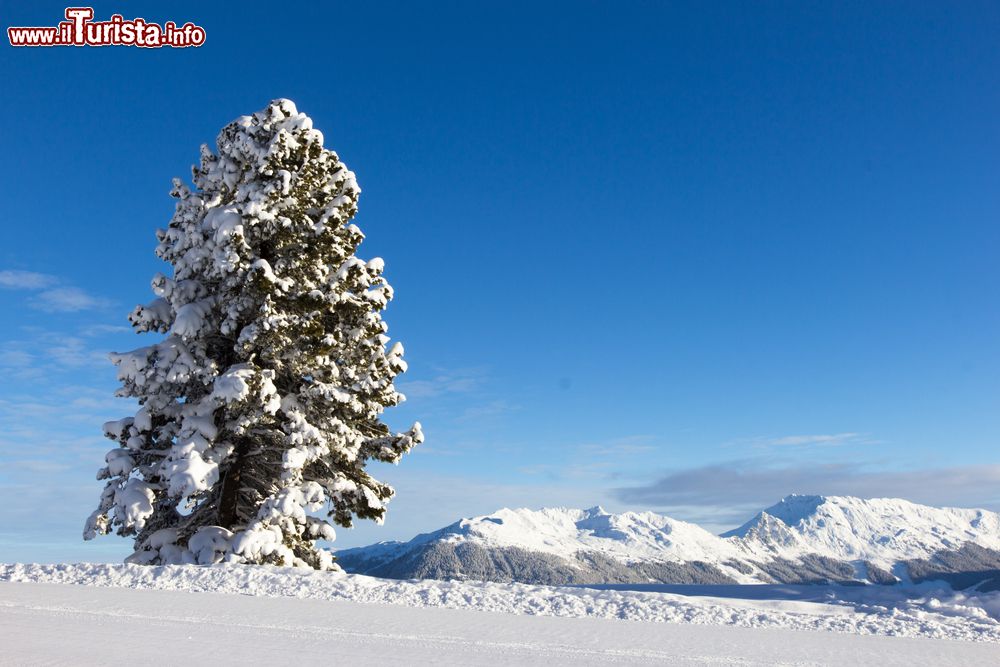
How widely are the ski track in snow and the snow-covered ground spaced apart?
3cm

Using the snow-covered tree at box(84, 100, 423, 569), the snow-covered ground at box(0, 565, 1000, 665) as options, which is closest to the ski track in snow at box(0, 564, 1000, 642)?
the snow-covered ground at box(0, 565, 1000, 665)

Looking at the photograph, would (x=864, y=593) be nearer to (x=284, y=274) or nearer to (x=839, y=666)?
(x=839, y=666)

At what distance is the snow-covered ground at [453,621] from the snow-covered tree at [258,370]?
3.77 metres

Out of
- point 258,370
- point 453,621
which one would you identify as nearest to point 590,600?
point 453,621

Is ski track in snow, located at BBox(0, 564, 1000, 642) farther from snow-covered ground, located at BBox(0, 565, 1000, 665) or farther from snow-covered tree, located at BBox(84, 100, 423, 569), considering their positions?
snow-covered tree, located at BBox(84, 100, 423, 569)

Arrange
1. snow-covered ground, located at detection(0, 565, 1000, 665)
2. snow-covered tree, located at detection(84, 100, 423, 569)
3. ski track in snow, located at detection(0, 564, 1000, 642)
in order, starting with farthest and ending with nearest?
snow-covered tree, located at detection(84, 100, 423, 569), ski track in snow, located at detection(0, 564, 1000, 642), snow-covered ground, located at detection(0, 565, 1000, 665)

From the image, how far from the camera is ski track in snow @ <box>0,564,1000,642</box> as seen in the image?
418 inches

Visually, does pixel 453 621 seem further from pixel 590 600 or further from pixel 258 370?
pixel 258 370

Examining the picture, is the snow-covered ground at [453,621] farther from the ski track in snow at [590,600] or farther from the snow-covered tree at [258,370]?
the snow-covered tree at [258,370]

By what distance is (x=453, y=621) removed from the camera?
9602mm

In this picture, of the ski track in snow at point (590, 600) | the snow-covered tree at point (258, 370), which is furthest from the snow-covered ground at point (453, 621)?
the snow-covered tree at point (258, 370)

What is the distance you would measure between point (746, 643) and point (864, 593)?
4976 mm

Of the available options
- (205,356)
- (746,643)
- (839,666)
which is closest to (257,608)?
(746,643)

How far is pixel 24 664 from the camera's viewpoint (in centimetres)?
643
